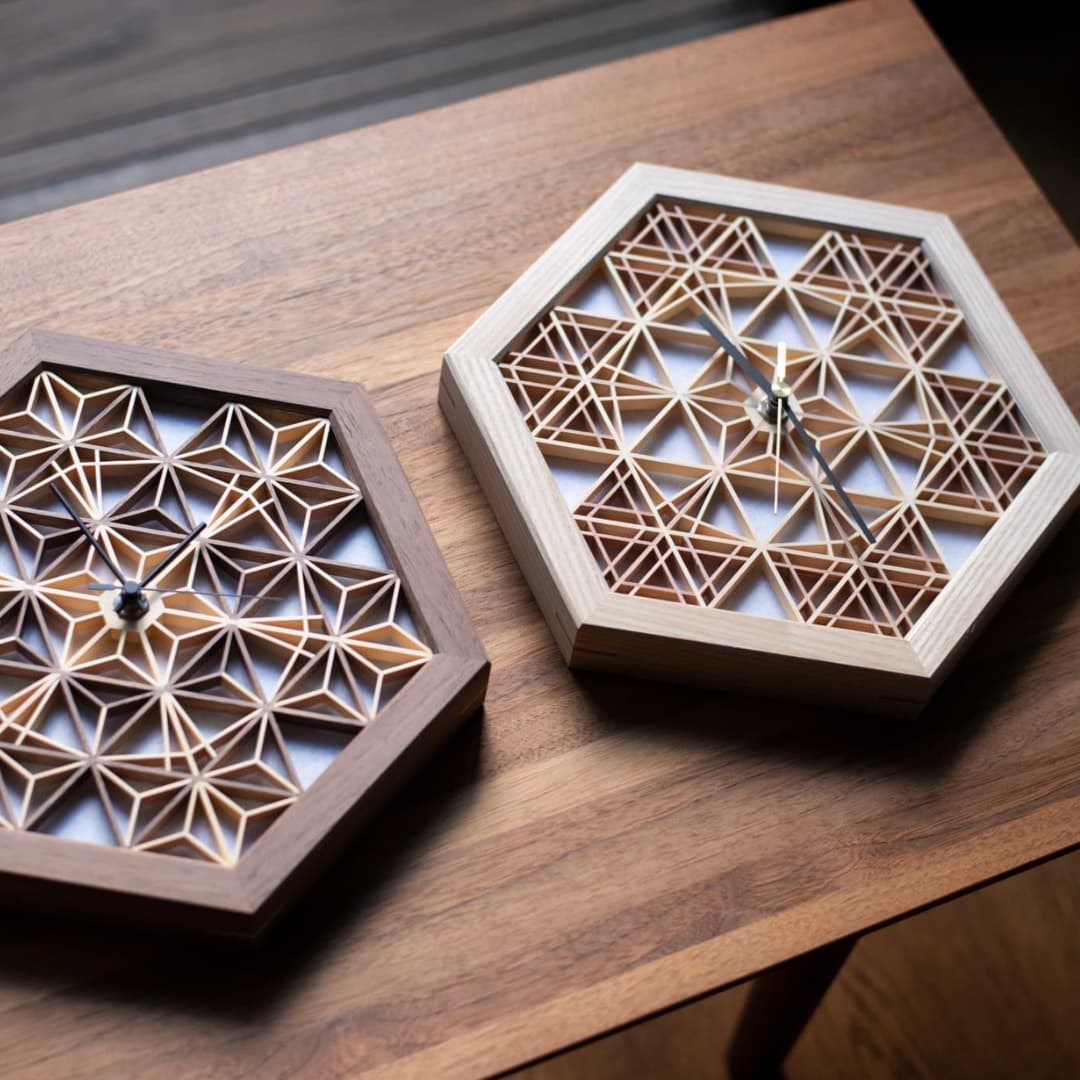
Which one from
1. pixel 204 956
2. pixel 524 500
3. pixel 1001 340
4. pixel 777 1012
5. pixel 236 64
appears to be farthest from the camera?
pixel 236 64

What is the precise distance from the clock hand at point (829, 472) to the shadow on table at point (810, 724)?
6.2 inches

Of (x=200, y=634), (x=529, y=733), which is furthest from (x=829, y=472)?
(x=200, y=634)

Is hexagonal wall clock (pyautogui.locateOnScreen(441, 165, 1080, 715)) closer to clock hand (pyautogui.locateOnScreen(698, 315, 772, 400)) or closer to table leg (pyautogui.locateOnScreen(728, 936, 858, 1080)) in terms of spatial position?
clock hand (pyautogui.locateOnScreen(698, 315, 772, 400))

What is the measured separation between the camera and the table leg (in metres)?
1.34

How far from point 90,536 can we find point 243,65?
125 centimetres

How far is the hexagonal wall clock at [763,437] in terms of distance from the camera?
1148 mm

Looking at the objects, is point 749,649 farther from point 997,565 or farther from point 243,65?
point 243,65

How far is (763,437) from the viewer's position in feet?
4.08

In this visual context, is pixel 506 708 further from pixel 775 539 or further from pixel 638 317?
pixel 638 317

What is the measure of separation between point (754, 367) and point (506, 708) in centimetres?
38

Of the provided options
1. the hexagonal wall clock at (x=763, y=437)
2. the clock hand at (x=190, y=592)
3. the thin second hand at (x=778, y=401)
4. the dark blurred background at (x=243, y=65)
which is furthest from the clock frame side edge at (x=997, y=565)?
the dark blurred background at (x=243, y=65)

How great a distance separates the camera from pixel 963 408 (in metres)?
1.28

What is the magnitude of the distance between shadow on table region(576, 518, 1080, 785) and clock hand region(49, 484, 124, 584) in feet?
1.27

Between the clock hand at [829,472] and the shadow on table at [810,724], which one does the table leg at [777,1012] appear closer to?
the shadow on table at [810,724]
